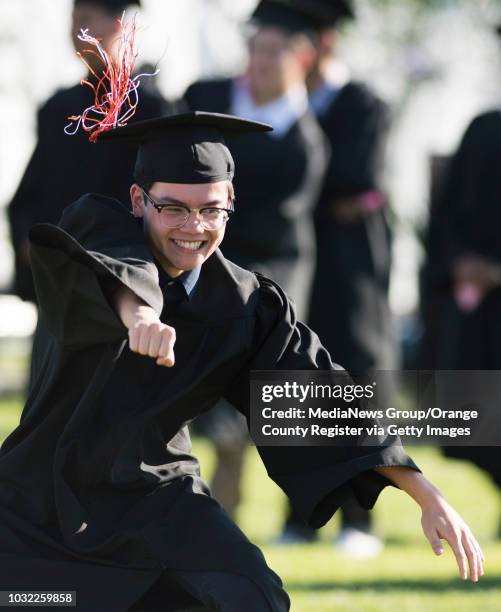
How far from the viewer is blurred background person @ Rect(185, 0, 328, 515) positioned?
23.8 ft

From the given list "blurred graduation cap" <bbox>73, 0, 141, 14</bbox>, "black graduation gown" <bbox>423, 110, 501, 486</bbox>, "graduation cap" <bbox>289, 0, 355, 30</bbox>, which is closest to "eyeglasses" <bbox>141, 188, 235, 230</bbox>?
"blurred graduation cap" <bbox>73, 0, 141, 14</bbox>

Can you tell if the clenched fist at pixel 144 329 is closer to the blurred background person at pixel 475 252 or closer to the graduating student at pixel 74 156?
the graduating student at pixel 74 156

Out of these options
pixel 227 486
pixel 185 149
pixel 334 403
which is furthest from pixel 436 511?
pixel 227 486

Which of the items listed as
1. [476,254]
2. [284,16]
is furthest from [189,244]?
[284,16]

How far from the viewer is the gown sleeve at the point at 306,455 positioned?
4086 millimetres

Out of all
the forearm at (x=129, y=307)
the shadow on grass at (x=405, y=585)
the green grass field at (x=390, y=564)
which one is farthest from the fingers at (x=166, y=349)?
the shadow on grass at (x=405, y=585)

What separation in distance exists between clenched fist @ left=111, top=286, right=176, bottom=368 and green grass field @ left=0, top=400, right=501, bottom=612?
2.36 metres

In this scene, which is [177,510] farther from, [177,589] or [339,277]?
[339,277]

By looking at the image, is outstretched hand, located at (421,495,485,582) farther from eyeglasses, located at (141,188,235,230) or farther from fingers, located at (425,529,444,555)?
eyeglasses, located at (141,188,235,230)

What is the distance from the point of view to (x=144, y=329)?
3.45 metres

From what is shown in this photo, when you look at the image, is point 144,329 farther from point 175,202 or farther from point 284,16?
point 284,16

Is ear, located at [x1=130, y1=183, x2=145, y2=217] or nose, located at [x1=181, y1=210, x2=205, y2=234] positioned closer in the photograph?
nose, located at [x1=181, y1=210, x2=205, y2=234]

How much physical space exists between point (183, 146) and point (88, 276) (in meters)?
0.58

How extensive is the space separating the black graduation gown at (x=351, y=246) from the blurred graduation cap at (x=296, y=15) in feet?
1.23
